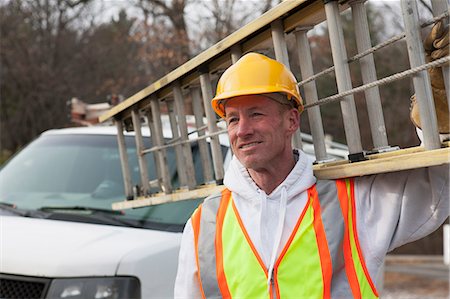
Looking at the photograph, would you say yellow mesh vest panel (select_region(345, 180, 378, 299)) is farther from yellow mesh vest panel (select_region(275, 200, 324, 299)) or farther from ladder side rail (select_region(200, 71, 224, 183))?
ladder side rail (select_region(200, 71, 224, 183))

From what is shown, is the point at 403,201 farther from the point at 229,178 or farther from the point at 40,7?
the point at 40,7

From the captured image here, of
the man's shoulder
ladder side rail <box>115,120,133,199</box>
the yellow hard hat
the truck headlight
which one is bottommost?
the truck headlight

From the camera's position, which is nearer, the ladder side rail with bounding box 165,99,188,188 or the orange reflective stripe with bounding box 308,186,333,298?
the orange reflective stripe with bounding box 308,186,333,298

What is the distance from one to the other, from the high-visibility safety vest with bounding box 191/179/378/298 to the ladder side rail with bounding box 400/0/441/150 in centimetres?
46

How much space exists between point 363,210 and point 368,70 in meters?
0.53

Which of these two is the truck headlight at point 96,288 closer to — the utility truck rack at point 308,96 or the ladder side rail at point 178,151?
the utility truck rack at point 308,96

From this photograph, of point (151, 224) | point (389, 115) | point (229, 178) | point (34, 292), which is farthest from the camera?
point (389, 115)

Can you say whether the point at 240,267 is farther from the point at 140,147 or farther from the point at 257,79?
the point at 140,147

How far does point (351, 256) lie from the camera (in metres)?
2.78

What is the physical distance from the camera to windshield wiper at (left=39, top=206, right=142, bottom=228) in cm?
460

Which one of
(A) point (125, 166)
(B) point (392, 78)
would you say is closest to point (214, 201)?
(B) point (392, 78)

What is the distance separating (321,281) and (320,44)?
1355 centimetres

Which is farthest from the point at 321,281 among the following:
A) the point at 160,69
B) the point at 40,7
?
the point at 40,7

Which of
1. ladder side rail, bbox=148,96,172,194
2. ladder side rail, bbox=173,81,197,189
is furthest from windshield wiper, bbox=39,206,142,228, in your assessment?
ladder side rail, bbox=173,81,197,189
